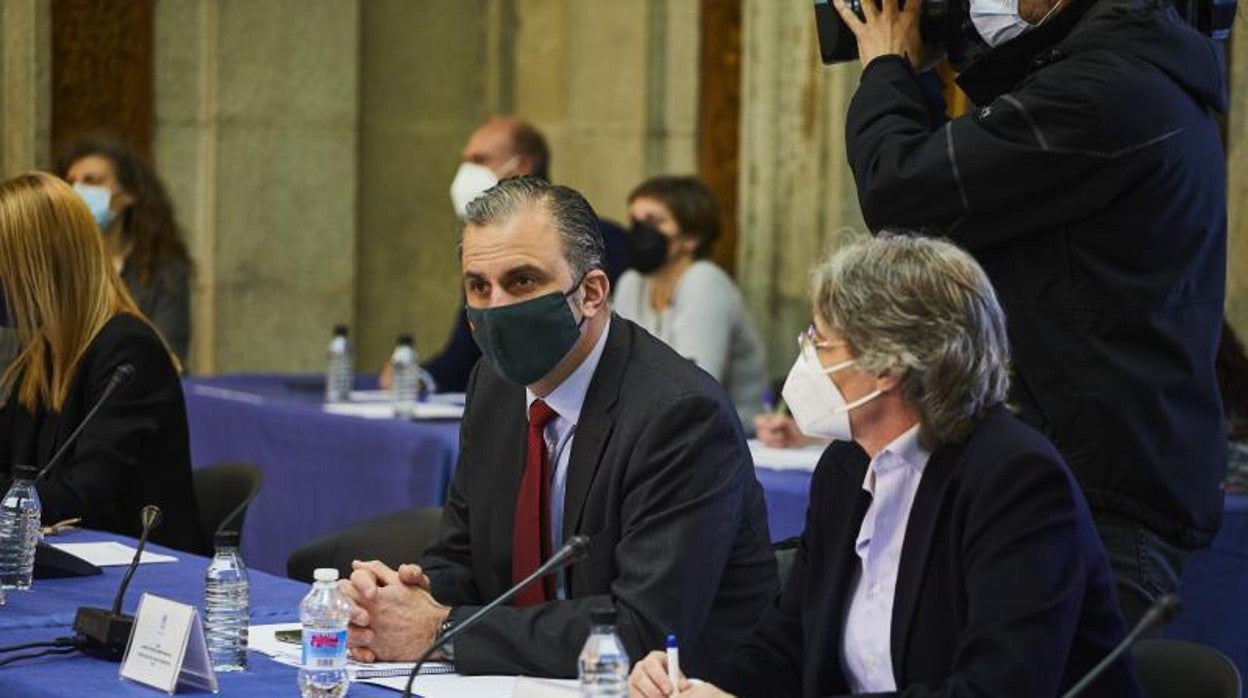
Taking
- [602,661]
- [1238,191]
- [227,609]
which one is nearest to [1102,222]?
[602,661]

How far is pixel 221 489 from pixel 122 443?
0.60 meters

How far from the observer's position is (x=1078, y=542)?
2.64 meters

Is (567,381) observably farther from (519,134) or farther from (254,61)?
(254,61)

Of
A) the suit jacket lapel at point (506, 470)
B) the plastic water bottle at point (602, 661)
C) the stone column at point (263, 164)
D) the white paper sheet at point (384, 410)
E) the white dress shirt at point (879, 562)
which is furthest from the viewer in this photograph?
the stone column at point (263, 164)

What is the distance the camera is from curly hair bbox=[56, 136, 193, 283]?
277 inches

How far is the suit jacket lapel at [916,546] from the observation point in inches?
108

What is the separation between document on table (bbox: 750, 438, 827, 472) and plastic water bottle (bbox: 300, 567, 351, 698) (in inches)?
99.4

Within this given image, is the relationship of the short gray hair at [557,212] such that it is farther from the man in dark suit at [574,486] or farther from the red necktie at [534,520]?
the red necktie at [534,520]

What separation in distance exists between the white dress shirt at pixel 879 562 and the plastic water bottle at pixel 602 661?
0.41 meters

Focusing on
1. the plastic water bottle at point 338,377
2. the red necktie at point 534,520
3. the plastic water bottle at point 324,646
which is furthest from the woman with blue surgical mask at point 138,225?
the plastic water bottle at point 324,646

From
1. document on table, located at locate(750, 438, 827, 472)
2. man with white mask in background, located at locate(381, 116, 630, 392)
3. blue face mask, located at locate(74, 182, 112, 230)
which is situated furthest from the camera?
man with white mask in background, located at locate(381, 116, 630, 392)

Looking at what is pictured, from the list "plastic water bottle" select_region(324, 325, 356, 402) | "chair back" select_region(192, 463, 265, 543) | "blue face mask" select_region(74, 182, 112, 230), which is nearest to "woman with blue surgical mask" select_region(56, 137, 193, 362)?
"blue face mask" select_region(74, 182, 112, 230)

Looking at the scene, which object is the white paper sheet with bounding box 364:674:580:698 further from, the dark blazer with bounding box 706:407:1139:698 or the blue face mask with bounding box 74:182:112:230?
the blue face mask with bounding box 74:182:112:230

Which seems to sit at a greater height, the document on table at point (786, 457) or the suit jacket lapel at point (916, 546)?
the suit jacket lapel at point (916, 546)
